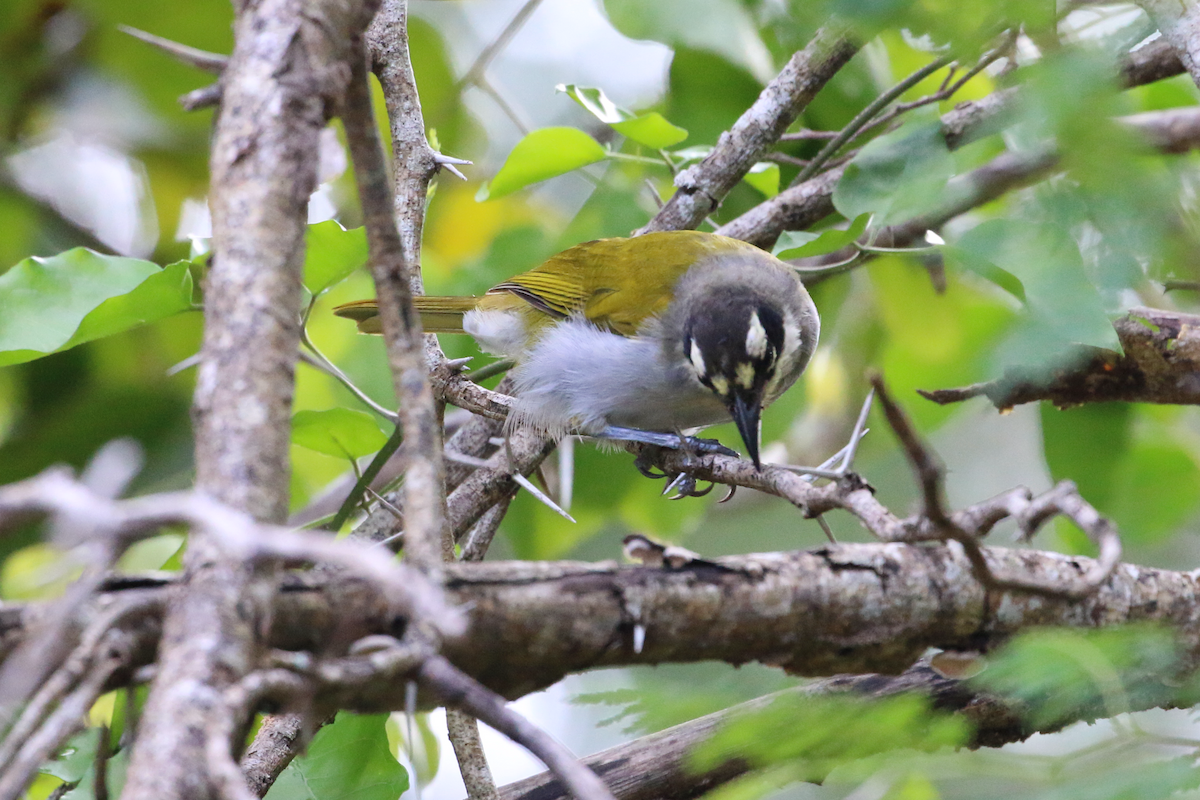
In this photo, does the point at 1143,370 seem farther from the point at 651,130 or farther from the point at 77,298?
the point at 77,298

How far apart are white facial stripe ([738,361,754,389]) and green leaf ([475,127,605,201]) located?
31.1 inches

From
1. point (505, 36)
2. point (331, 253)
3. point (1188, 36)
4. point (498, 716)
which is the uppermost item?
point (505, 36)

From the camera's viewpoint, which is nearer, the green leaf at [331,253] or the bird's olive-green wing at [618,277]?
the green leaf at [331,253]

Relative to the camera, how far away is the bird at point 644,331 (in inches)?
120

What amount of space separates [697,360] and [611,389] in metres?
0.40

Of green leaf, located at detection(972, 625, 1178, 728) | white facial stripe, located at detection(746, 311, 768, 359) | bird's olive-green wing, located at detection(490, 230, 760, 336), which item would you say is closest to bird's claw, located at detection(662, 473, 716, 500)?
white facial stripe, located at detection(746, 311, 768, 359)

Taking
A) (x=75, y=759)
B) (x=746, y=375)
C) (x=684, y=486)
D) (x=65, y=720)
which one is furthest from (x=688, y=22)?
(x=65, y=720)

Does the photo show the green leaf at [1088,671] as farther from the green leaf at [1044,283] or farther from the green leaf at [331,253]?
the green leaf at [331,253]

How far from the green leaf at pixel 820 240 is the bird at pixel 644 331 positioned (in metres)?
0.30

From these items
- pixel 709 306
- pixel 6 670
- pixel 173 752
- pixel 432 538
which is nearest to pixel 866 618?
pixel 432 538

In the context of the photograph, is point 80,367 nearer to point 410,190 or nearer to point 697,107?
point 410,190

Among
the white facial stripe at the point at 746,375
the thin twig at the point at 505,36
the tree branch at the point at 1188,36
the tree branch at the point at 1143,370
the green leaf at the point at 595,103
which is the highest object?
the thin twig at the point at 505,36

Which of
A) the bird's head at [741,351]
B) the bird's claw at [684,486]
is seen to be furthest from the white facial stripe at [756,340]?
the bird's claw at [684,486]

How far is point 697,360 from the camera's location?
3115 mm
